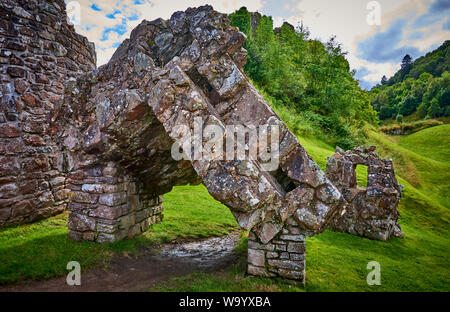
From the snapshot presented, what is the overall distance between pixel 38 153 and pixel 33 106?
172 centimetres

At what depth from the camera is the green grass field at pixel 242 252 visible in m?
5.43

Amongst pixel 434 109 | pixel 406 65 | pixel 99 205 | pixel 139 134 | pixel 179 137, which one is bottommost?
pixel 99 205

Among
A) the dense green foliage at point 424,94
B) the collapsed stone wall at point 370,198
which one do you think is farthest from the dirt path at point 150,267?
the dense green foliage at point 424,94

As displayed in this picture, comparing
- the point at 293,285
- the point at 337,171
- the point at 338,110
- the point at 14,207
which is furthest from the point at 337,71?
the point at 14,207

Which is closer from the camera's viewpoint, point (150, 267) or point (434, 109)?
point (150, 267)

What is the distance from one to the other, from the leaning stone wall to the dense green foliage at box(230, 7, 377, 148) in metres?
19.3

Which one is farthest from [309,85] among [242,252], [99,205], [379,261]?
[99,205]

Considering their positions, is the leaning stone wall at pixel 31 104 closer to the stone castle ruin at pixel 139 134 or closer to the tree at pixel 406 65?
the stone castle ruin at pixel 139 134

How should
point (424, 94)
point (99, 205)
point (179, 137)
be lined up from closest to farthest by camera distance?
point (179, 137) → point (99, 205) → point (424, 94)

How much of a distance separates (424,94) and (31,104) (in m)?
63.6

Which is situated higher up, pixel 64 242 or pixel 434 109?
pixel 434 109

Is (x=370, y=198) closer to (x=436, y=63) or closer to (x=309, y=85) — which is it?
(x=309, y=85)

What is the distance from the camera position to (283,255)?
5.43m
